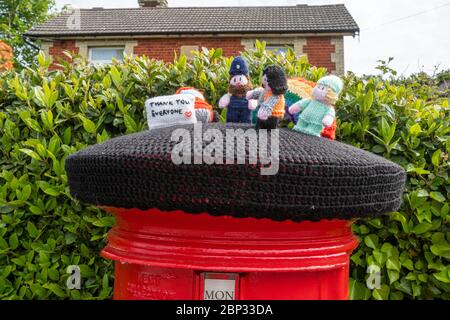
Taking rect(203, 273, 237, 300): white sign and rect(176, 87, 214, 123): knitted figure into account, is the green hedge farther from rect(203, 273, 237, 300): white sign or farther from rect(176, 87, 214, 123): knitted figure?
rect(203, 273, 237, 300): white sign

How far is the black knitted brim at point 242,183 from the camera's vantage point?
1.13 metres

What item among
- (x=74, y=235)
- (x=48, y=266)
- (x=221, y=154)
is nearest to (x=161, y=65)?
(x=74, y=235)

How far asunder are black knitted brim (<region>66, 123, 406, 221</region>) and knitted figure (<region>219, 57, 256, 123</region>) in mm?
382

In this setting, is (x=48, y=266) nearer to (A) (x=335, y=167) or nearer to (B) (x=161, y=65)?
(B) (x=161, y=65)

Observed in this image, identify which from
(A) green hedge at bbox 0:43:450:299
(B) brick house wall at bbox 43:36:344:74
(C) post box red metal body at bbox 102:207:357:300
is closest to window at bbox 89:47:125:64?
(B) brick house wall at bbox 43:36:344:74

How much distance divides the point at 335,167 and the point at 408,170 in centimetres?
123

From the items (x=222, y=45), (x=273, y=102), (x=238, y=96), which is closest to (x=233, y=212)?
(x=273, y=102)

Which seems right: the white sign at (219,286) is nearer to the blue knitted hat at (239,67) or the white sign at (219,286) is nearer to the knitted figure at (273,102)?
the knitted figure at (273,102)

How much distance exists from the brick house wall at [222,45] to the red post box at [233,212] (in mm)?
12078

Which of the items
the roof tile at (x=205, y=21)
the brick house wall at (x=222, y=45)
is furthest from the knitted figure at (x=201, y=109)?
the roof tile at (x=205, y=21)

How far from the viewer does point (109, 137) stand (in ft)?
8.20

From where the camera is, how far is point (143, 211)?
4.24ft

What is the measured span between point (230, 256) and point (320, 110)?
22.1 inches

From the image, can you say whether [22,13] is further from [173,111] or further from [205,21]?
[173,111]
